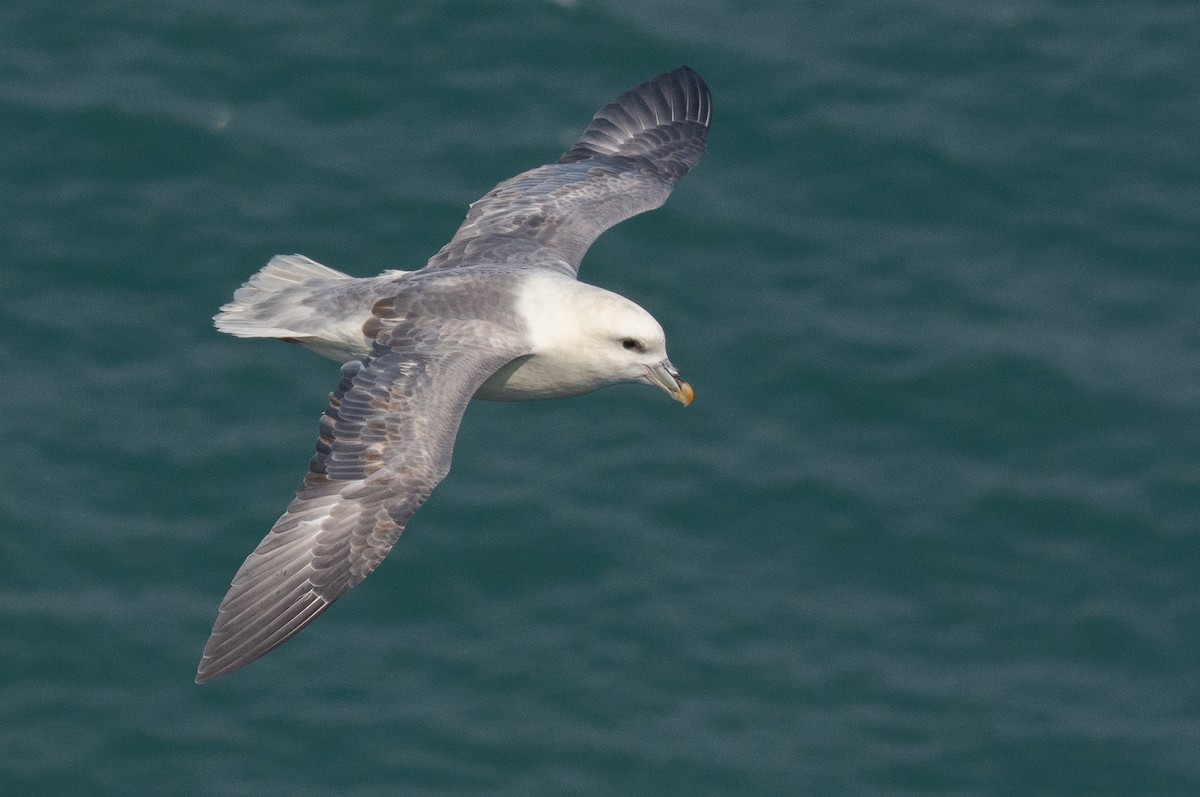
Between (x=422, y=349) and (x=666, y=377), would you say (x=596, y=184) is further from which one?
(x=422, y=349)

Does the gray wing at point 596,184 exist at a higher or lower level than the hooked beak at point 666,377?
higher

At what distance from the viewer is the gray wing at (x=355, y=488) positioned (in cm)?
1305

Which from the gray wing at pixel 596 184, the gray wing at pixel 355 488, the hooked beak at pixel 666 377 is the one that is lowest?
the gray wing at pixel 355 488

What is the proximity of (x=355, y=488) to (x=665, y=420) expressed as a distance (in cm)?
978

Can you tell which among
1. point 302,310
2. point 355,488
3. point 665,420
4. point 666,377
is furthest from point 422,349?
point 665,420

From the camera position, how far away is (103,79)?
24.5 meters

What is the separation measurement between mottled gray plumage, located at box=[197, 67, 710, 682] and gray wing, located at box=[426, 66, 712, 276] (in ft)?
0.06

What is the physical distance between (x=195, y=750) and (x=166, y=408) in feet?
12.3

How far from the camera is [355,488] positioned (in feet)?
44.2

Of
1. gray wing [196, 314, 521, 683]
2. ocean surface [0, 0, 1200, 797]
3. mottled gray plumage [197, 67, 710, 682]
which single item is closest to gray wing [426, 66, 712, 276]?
mottled gray plumage [197, 67, 710, 682]

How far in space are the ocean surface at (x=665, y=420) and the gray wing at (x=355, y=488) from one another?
7859 millimetres

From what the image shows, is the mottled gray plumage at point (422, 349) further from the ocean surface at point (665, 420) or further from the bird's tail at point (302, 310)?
the ocean surface at point (665, 420)

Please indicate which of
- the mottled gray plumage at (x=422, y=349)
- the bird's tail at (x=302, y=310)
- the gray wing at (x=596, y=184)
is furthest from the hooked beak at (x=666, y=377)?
the bird's tail at (x=302, y=310)

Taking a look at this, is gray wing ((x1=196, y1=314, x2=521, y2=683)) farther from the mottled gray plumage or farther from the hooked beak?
the hooked beak
